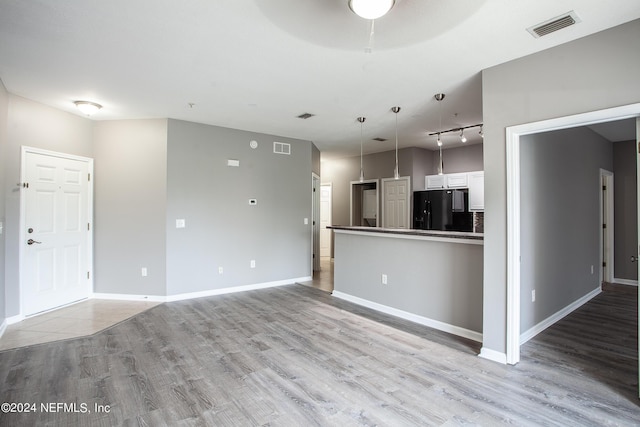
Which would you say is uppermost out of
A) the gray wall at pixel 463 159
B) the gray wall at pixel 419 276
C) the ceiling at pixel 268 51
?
the ceiling at pixel 268 51

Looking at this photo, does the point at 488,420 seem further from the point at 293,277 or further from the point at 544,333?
the point at 293,277

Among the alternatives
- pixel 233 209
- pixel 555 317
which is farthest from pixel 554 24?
pixel 233 209

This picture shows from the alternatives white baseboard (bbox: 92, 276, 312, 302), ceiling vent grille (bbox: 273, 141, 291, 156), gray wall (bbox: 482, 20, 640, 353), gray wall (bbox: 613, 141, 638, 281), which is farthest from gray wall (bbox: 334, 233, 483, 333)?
gray wall (bbox: 613, 141, 638, 281)

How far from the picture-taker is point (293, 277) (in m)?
5.91

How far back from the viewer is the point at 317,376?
2541 millimetres

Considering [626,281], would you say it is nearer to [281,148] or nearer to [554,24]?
[554,24]

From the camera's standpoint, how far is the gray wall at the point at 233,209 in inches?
188

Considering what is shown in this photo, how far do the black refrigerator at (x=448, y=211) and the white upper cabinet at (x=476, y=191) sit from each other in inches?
3.9

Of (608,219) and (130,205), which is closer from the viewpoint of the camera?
(130,205)

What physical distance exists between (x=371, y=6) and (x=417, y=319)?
326 centimetres

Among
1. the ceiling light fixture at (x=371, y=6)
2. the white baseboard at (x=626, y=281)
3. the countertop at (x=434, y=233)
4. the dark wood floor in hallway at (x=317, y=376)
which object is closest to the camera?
the ceiling light fixture at (x=371, y=6)

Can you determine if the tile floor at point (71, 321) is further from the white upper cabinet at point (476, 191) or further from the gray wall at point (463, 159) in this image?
the gray wall at point (463, 159)

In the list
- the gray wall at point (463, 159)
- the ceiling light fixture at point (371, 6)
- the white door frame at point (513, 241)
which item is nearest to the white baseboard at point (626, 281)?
the gray wall at point (463, 159)

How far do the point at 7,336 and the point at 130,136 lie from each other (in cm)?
286
